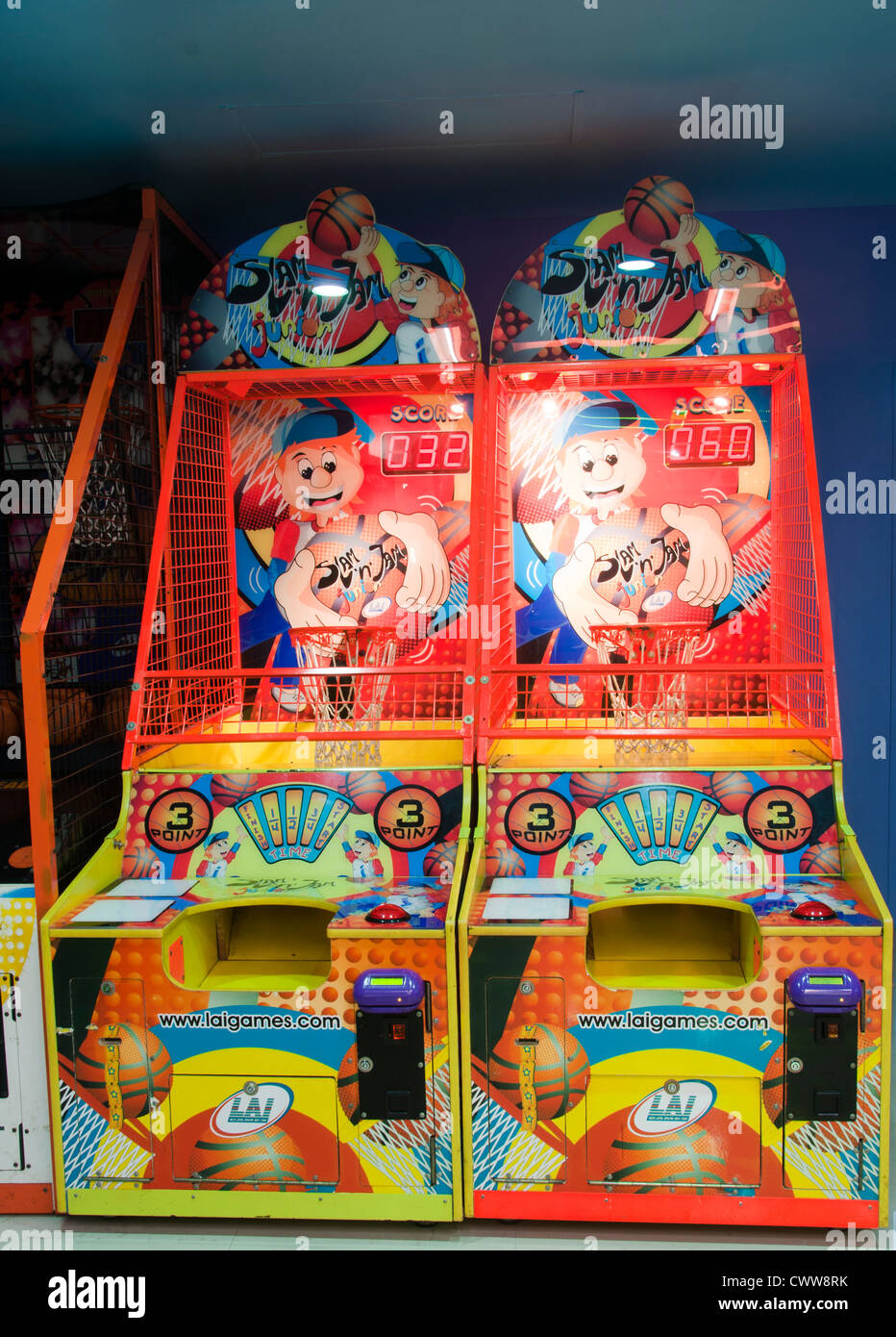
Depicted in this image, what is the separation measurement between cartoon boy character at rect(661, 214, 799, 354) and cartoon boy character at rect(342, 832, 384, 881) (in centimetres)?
172

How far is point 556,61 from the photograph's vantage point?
9.45ft

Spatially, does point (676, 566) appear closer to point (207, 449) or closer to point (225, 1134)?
point (207, 449)

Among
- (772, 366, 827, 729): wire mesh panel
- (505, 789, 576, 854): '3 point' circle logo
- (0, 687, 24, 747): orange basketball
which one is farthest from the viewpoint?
(0, 687, 24, 747): orange basketball

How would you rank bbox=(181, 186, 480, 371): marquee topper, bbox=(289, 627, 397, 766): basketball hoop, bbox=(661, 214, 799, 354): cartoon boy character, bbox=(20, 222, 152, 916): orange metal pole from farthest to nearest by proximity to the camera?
bbox=(289, 627, 397, 766): basketball hoop < bbox=(181, 186, 480, 371): marquee topper < bbox=(661, 214, 799, 354): cartoon boy character < bbox=(20, 222, 152, 916): orange metal pole

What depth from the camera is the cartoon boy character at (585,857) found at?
8.86 ft

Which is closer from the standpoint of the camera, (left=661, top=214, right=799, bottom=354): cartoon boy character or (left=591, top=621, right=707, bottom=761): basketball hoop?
(left=661, top=214, right=799, bottom=354): cartoon boy character

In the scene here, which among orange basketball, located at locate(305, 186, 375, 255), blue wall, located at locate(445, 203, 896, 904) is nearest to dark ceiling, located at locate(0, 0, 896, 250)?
blue wall, located at locate(445, 203, 896, 904)

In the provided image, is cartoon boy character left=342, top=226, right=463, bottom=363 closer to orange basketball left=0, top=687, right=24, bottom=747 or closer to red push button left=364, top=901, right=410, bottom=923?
red push button left=364, top=901, right=410, bottom=923

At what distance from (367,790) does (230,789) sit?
0.39m

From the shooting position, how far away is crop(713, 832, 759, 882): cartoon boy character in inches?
104

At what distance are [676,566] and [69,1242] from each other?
2690 millimetres

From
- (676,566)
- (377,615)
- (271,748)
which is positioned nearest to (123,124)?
(377,615)

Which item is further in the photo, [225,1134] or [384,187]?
[384,187]

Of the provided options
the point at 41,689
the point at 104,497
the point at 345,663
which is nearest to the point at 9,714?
the point at 104,497
